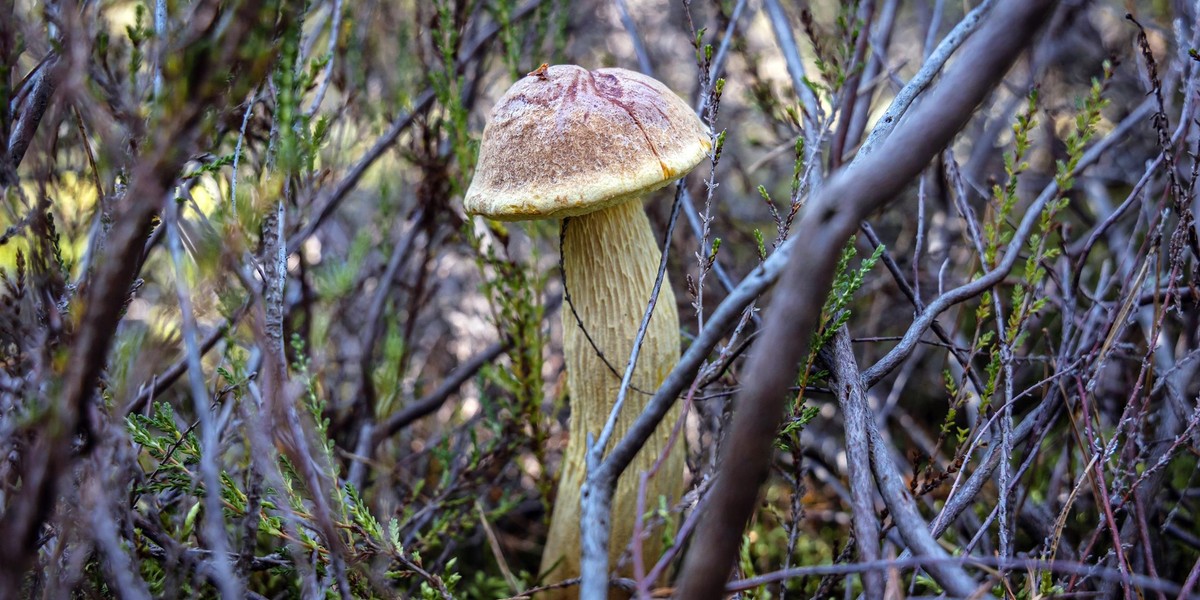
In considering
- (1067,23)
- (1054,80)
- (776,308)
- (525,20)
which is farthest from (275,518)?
(1054,80)

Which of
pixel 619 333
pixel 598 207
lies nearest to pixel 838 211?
pixel 598 207

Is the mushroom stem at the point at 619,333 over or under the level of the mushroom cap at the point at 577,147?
under

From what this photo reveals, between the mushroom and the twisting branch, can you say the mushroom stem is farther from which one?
the twisting branch

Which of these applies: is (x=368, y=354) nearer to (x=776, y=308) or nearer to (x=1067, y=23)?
(x=776, y=308)

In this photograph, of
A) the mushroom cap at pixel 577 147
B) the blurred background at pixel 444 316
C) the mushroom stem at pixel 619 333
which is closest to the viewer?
the blurred background at pixel 444 316

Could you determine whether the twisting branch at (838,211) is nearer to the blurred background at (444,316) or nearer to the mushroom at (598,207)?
the blurred background at (444,316)

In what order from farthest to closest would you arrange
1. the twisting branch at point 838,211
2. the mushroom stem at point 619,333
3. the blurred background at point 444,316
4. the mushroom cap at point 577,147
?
the mushroom stem at point 619,333
the mushroom cap at point 577,147
the blurred background at point 444,316
the twisting branch at point 838,211

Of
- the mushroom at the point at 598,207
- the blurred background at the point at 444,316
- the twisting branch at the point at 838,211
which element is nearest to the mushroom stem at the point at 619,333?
the mushroom at the point at 598,207

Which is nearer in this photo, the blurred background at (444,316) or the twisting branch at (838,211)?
the twisting branch at (838,211)

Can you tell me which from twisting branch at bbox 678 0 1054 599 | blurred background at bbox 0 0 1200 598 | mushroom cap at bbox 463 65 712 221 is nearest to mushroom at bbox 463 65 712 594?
mushroom cap at bbox 463 65 712 221
